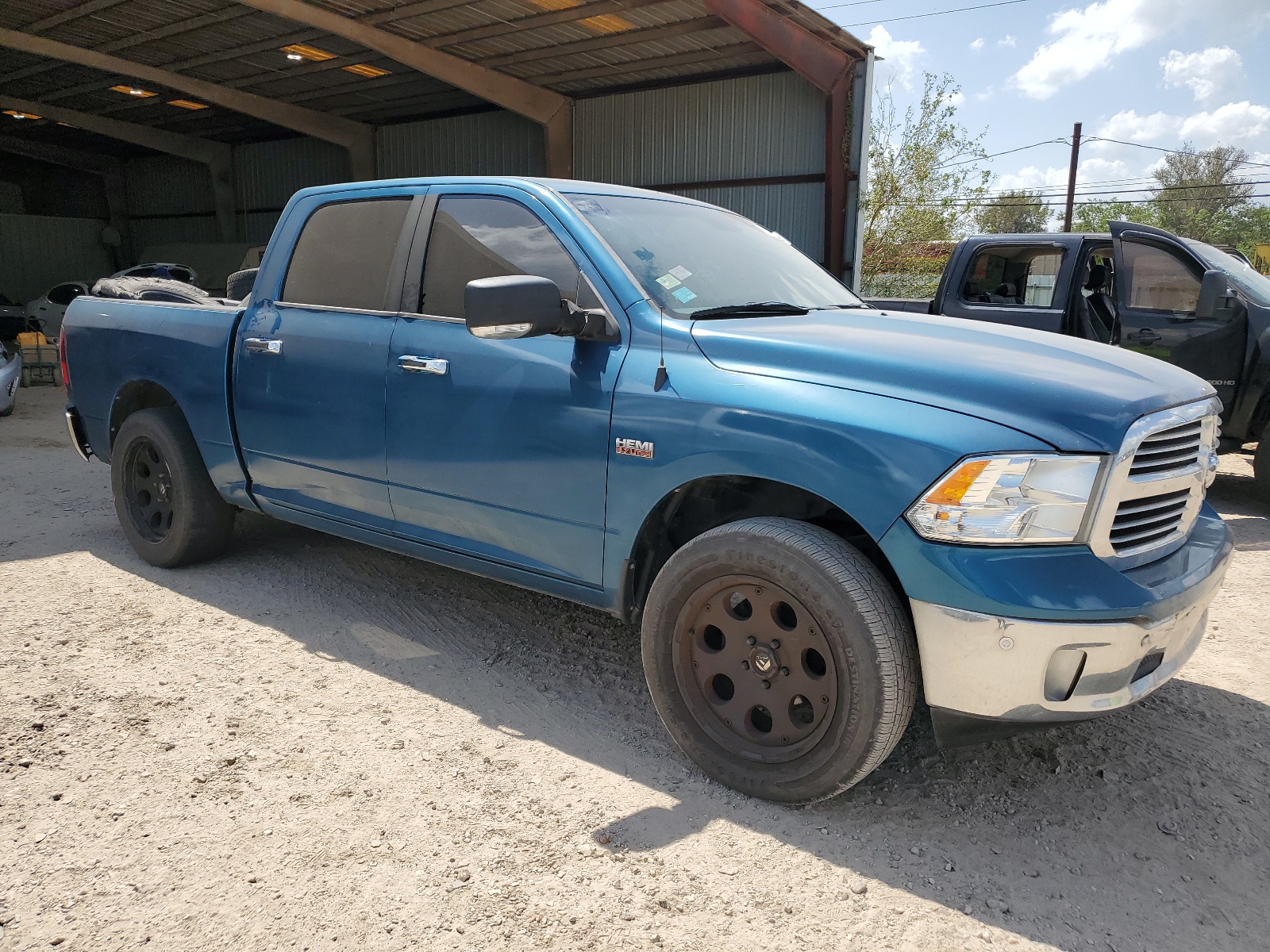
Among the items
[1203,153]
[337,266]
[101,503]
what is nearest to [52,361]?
[101,503]

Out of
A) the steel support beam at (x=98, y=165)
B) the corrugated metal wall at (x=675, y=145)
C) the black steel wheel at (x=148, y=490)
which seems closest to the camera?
the black steel wheel at (x=148, y=490)

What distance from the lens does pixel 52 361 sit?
13.9m

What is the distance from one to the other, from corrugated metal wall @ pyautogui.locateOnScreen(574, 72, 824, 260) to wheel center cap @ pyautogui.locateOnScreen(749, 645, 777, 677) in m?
14.2

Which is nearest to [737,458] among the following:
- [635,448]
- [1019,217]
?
[635,448]

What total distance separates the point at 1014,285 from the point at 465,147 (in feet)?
54.1

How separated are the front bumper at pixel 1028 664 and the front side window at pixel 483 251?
5.41ft

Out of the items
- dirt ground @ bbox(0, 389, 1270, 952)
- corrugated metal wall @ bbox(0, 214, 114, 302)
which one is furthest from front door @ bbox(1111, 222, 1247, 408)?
corrugated metal wall @ bbox(0, 214, 114, 302)

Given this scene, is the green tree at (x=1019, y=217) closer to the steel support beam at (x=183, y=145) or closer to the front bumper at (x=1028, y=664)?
the steel support beam at (x=183, y=145)

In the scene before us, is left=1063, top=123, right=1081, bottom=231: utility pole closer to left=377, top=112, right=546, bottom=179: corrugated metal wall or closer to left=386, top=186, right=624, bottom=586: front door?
left=377, top=112, right=546, bottom=179: corrugated metal wall

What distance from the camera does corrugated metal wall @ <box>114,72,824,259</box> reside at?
1677 cm

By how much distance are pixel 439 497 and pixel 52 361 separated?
13.1m

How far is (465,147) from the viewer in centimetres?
2127

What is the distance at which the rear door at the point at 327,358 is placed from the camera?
3.71 m

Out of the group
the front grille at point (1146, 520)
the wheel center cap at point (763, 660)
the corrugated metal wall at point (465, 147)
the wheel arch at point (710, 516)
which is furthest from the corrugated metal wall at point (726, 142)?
the wheel center cap at point (763, 660)
